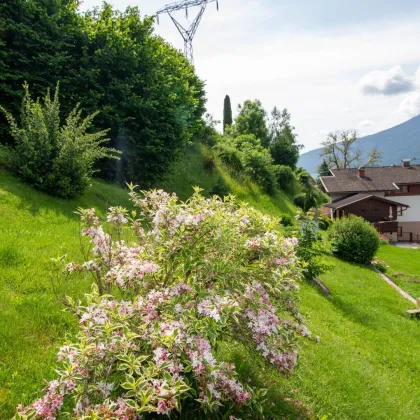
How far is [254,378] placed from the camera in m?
4.43

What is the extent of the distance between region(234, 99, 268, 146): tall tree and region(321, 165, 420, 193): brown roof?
1232 cm

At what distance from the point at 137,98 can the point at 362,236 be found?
15.5 m

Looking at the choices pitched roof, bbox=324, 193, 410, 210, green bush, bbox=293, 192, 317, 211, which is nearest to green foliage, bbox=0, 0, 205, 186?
green bush, bbox=293, 192, 317, 211

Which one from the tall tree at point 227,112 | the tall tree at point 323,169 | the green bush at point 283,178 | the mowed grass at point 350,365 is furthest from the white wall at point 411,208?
the mowed grass at point 350,365

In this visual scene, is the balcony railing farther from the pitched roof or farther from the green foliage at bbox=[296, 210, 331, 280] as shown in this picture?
the green foliage at bbox=[296, 210, 331, 280]

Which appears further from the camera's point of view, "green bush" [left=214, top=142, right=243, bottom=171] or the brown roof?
the brown roof

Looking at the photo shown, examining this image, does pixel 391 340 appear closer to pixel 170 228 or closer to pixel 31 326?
pixel 170 228

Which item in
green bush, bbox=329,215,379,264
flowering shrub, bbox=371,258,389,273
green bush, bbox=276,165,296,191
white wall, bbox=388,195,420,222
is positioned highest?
green bush, bbox=276,165,296,191

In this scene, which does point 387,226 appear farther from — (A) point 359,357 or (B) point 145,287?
(B) point 145,287

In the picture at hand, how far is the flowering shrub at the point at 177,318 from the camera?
2.54 m

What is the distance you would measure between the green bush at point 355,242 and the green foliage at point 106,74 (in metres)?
11.5

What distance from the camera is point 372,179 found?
1740 inches

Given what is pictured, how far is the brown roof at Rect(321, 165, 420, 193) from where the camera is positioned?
42.8m

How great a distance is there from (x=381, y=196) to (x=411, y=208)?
161 inches
